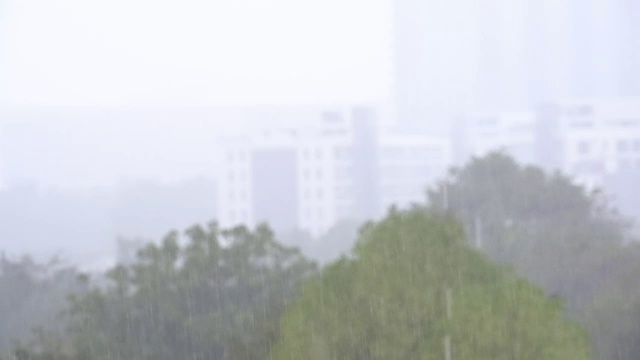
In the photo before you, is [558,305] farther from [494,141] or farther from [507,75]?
[507,75]

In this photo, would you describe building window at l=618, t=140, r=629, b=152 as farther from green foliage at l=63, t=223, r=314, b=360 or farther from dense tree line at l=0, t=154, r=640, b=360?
green foliage at l=63, t=223, r=314, b=360

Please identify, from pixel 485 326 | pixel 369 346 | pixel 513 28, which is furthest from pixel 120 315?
pixel 513 28

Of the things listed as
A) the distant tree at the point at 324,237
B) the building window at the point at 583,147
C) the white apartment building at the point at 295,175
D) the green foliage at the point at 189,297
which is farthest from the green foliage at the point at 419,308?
the building window at the point at 583,147

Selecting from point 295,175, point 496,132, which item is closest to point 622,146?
point 496,132

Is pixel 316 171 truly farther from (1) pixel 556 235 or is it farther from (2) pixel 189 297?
(2) pixel 189 297

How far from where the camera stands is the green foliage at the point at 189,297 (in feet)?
17.3

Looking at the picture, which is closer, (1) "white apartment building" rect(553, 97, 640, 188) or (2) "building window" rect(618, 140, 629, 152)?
(1) "white apartment building" rect(553, 97, 640, 188)

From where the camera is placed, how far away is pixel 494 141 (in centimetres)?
1658

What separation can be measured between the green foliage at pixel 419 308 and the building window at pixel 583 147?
11036 mm

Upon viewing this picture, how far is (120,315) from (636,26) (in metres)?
19.9

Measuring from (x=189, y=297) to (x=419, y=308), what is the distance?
7.20ft

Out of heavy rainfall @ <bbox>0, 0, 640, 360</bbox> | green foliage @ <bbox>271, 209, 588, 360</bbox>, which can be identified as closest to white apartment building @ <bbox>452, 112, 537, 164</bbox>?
heavy rainfall @ <bbox>0, 0, 640, 360</bbox>

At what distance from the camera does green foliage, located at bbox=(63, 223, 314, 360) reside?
5.27m

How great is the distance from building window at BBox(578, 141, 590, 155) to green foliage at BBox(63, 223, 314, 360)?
945 cm
